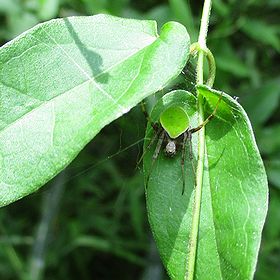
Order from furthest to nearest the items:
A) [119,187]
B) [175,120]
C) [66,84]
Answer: [119,187] < [175,120] < [66,84]

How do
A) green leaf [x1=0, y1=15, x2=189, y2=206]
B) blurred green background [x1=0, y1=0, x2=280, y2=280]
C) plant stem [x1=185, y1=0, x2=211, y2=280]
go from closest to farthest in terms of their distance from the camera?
green leaf [x1=0, y1=15, x2=189, y2=206] → plant stem [x1=185, y1=0, x2=211, y2=280] → blurred green background [x1=0, y1=0, x2=280, y2=280]

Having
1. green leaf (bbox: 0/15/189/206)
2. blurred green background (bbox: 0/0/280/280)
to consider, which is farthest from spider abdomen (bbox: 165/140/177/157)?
blurred green background (bbox: 0/0/280/280)

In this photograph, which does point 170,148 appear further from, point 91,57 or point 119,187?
point 119,187

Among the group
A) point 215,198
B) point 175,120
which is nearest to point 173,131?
point 175,120

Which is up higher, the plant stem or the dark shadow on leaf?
the dark shadow on leaf

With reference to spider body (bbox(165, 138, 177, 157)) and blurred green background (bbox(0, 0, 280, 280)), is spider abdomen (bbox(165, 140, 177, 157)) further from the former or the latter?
blurred green background (bbox(0, 0, 280, 280))
